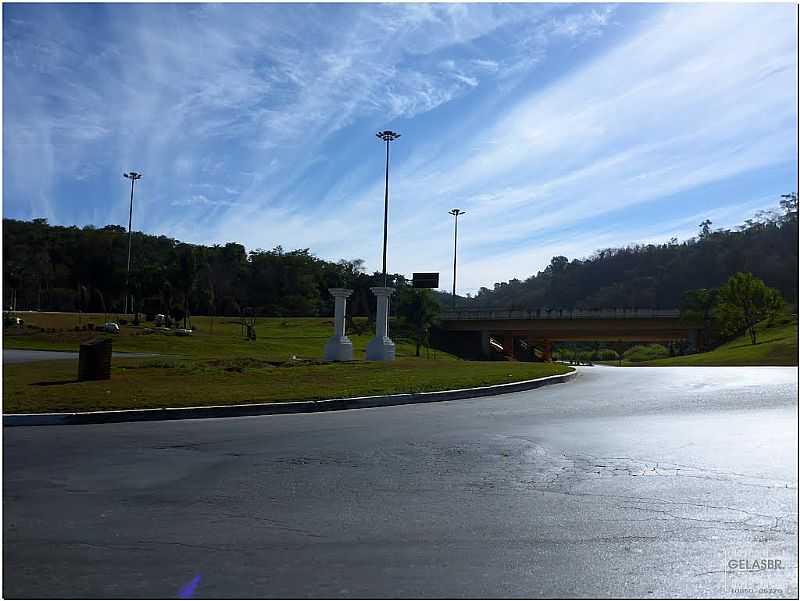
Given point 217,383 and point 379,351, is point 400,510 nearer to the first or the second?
point 217,383

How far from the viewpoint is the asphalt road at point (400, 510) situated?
4.82 metres

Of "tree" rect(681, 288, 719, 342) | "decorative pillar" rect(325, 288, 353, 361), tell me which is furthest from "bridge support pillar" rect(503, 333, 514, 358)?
"decorative pillar" rect(325, 288, 353, 361)

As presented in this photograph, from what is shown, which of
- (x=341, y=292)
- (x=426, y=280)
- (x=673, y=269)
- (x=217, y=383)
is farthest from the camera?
(x=673, y=269)

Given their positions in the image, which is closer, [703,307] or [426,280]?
[426,280]

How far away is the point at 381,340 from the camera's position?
3203cm

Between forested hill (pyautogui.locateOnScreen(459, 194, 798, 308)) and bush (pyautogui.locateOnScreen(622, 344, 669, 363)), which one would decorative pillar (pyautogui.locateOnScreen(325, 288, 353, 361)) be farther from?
forested hill (pyautogui.locateOnScreen(459, 194, 798, 308))

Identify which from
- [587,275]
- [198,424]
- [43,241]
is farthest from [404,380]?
[587,275]

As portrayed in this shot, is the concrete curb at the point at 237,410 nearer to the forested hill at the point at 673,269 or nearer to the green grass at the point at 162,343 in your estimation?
the green grass at the point at 162,343

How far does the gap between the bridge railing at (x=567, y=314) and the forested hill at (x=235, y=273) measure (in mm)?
26830

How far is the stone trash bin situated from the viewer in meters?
18.6

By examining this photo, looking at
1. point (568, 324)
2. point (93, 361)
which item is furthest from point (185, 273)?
point (93, 361)

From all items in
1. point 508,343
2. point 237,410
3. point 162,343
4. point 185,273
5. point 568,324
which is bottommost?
point 237,410

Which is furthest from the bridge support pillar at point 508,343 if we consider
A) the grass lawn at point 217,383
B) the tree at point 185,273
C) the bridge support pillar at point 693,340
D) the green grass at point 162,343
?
the grass lawn at point 217,383

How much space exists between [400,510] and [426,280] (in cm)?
3105
